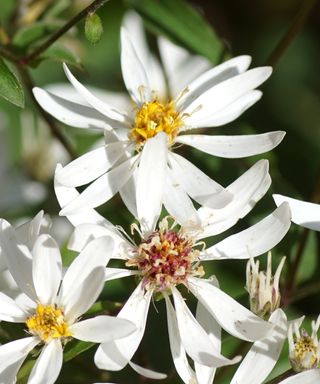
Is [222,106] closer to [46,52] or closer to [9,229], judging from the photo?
[46,52]

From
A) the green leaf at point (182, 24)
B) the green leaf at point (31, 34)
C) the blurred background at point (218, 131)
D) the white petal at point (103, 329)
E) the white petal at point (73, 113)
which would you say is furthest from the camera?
the green leaf at point (182, 24)

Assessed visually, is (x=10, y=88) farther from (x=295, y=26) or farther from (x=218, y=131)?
(x=218, y=131)

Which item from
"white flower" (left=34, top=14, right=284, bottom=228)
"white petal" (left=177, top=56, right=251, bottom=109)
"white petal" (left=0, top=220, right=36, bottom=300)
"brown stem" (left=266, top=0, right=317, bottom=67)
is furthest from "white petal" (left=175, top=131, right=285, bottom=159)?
"white petal" (left=0, top=220, right=36, bottom=300)

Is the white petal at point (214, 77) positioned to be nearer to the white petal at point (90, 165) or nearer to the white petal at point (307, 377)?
the white petal at point (90, 165)

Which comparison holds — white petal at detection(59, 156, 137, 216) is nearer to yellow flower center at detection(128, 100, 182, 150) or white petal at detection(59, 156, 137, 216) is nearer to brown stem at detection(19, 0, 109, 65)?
yellow flower center at detection(128, 100, 182, 150)

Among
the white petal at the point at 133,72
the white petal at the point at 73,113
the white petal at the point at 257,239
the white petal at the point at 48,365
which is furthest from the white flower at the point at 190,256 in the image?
the white petal at the point at 133,72
